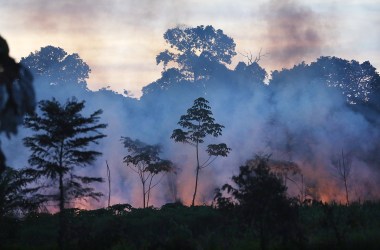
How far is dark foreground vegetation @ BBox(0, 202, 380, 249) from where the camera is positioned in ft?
52.8

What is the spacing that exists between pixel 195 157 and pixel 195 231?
77.7 feet

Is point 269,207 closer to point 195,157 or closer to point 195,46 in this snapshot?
point 195,157

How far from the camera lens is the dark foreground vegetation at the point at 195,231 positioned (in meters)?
16.1

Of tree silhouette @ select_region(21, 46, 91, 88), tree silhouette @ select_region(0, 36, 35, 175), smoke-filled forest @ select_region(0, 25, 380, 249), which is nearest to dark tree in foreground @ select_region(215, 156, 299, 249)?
smoke-filled forest @ select_region(0, 25, 380, 249)

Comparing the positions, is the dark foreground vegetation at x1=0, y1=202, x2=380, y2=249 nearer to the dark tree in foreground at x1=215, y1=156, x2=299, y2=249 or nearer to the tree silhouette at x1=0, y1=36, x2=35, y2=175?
the dark tree in foreground at x1=215, y1=156, x2=299, y2=249

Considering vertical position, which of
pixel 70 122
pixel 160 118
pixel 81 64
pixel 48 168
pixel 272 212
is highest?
pixel 81 64

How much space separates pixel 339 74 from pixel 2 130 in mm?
68398

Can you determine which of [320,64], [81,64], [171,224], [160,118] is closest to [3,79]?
[171,224]

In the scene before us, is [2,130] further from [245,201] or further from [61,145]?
[61,145]

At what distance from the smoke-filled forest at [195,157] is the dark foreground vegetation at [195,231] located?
78 mm

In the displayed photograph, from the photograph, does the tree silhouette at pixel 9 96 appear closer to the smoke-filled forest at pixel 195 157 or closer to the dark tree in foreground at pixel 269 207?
the smoke-filled forest at pixel 195 157

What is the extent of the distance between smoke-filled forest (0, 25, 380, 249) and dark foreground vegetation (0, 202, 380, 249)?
78mm

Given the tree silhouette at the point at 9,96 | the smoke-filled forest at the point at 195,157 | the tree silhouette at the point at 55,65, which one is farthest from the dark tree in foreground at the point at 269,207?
the tree silhouette at the point at 55,65

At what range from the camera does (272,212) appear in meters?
15.0
